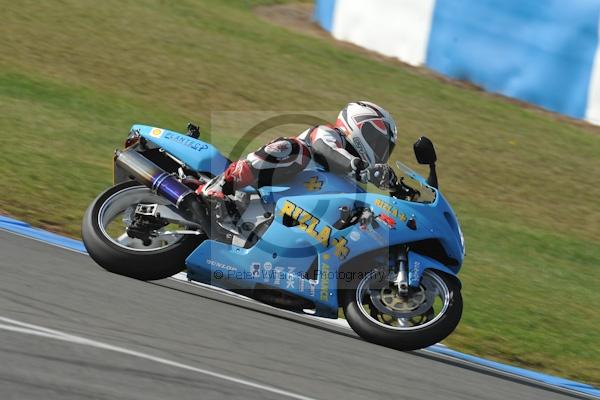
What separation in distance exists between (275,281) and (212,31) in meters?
13.0

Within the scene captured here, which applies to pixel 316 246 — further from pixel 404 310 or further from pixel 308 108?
pixel 308 108

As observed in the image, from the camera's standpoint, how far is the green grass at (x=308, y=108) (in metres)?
9.64

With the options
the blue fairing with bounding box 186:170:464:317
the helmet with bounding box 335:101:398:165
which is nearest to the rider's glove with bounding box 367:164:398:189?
the blue fairing with bounding box 186:170:464:317

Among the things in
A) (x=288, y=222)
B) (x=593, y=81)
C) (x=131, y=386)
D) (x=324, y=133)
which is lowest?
(x=131, y=386)

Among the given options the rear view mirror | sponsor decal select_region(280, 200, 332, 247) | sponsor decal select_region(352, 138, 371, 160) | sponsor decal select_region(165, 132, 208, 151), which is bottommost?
sponsor decal select_region(280, 200, 332, 247)

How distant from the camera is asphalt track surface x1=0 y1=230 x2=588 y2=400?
474 centimetres

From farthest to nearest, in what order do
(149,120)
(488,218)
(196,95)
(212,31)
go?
(212,31) < (196,95) < (149,120) < (488,218)

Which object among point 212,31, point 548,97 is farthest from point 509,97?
point 212,31

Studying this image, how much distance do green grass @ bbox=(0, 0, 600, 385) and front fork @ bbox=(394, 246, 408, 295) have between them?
1443 millimetres

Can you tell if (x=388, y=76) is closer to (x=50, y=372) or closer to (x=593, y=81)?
(x=593, y=81)

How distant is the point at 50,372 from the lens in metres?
4.62

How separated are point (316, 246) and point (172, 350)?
6.26 feet

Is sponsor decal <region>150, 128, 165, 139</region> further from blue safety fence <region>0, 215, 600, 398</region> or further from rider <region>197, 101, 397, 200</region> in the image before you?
blue safety fence <region>0, 215, 600, 398</region>

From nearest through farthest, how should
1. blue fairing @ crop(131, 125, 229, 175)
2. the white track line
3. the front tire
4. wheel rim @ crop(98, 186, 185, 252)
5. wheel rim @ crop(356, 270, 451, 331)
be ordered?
the white track line < wheel rim @ crop(356, 270, 451, 331) < the front tire < wheel rim @ crop(98, 186, 185, 252) < blue fairing @ crop(131, 125, 229, 175)
